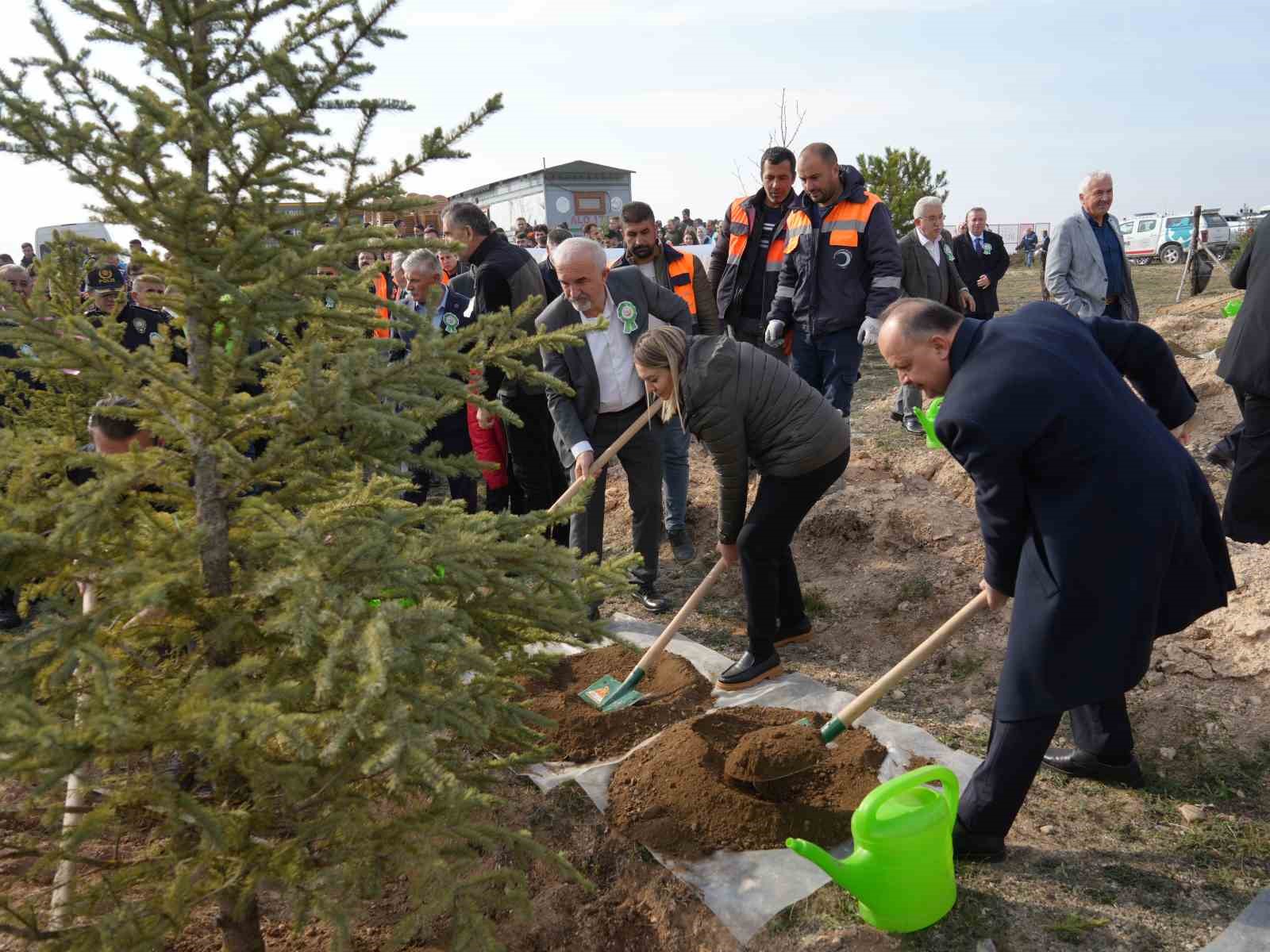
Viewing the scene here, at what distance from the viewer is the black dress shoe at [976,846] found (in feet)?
8.82

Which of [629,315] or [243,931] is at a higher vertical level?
[629,315]

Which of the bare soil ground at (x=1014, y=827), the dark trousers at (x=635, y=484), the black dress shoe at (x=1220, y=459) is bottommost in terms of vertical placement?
the bare soil ground at (x=1014, y=827)

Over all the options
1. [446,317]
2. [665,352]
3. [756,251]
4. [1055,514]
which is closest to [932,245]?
[756,251]

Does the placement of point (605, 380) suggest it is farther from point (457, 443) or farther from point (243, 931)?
point (243, 931)

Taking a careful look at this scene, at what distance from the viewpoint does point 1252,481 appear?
13.3 feet

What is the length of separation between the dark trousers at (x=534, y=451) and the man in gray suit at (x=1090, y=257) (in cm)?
348

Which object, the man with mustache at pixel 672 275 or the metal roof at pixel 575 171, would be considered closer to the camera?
the man with mustache at pixel 672 275

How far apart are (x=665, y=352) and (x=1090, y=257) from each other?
12.2 feet

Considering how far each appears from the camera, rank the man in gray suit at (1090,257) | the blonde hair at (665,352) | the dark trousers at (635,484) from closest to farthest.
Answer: the blonde hair at (665,352) → the dark trousers at (635,484) → the man in gray suit at (1090,257)

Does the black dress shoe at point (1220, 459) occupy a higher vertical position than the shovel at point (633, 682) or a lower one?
higher

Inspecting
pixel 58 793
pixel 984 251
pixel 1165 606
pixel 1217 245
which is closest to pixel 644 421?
pixel 1165 606

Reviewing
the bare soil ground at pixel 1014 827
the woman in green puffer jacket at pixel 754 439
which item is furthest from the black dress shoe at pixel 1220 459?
the woman in green puffer jacket at pixel 754 439

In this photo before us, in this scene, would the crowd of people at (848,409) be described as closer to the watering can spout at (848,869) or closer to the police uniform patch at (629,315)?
the police uniform patch at (629,315)

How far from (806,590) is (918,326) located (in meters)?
2.56
